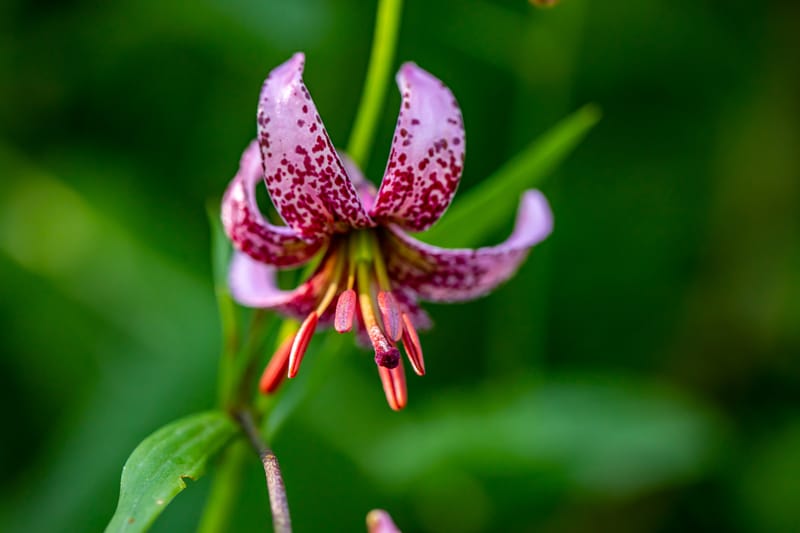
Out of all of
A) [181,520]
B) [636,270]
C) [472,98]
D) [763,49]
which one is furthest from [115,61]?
[763,49]

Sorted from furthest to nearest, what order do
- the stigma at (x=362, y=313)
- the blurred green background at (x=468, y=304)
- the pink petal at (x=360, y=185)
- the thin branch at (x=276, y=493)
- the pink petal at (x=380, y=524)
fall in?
the blurred green background at (x=468, y=304) < the pink petal at (x=360, y=185) < the stigma at (x=362, y=313) < the pink petal at (x=380, y=524) < the thin branch at (x=276, y=493)

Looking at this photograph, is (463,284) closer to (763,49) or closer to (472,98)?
(472,98)

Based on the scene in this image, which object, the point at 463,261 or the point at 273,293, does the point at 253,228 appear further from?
the point at 463,261

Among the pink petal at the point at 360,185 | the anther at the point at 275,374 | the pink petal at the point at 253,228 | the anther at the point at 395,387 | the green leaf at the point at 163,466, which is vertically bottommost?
the green leaf at the point at 163,466

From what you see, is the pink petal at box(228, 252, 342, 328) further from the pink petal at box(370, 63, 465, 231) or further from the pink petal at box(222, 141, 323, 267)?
the pink petal at box(370, 63, 465, 231)


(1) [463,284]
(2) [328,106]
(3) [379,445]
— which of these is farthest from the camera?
(2) [328,106]

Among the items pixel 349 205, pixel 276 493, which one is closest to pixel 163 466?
pixel 276 493

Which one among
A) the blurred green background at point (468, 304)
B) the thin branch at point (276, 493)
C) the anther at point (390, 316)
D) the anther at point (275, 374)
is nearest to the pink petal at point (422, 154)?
the anther at point (390, 316)

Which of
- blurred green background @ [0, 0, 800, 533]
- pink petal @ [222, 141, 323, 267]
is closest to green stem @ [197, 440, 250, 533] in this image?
pink petal @ [222, 141, 323, 267]

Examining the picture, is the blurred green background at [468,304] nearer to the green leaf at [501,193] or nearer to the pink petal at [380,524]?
the green leaf at [501,193]
